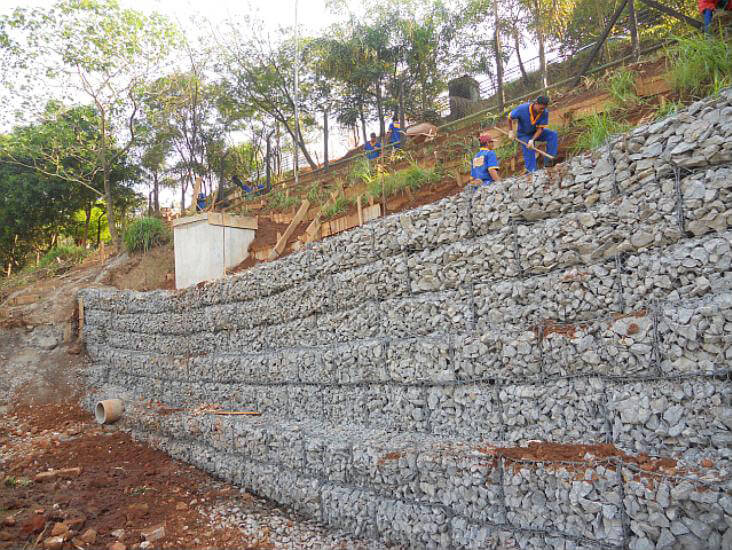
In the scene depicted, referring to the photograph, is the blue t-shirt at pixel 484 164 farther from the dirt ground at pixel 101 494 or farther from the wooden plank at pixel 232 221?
the wooden plank at pixel 232 221

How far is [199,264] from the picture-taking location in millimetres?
9750

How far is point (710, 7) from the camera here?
18.6 feet

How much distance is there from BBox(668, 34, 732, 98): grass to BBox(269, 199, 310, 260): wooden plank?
20.5 ft

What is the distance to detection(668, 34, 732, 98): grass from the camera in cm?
477

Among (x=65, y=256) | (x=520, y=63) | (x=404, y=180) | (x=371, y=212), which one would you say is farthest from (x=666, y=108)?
(x=65, y=256)

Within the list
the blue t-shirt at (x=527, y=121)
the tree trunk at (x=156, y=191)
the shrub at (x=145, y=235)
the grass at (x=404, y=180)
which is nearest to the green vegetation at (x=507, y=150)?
the blue t-shirt at (x=527, y=121)

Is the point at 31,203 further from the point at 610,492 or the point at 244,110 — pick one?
the point at 610,492

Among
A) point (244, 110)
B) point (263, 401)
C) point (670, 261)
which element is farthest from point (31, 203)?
point (670, 261)

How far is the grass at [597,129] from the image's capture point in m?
5.17

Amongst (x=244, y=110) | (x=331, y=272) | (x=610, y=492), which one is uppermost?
(x=244, y=110)

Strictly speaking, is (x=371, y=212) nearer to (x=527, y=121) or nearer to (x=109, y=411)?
(x=527, y=121)

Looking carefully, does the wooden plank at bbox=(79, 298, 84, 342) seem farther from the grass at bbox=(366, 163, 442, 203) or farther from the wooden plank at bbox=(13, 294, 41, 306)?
the grass at bbox=(366, 163, 442, 203)

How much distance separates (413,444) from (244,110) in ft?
51.0

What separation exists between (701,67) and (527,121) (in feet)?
5.87
